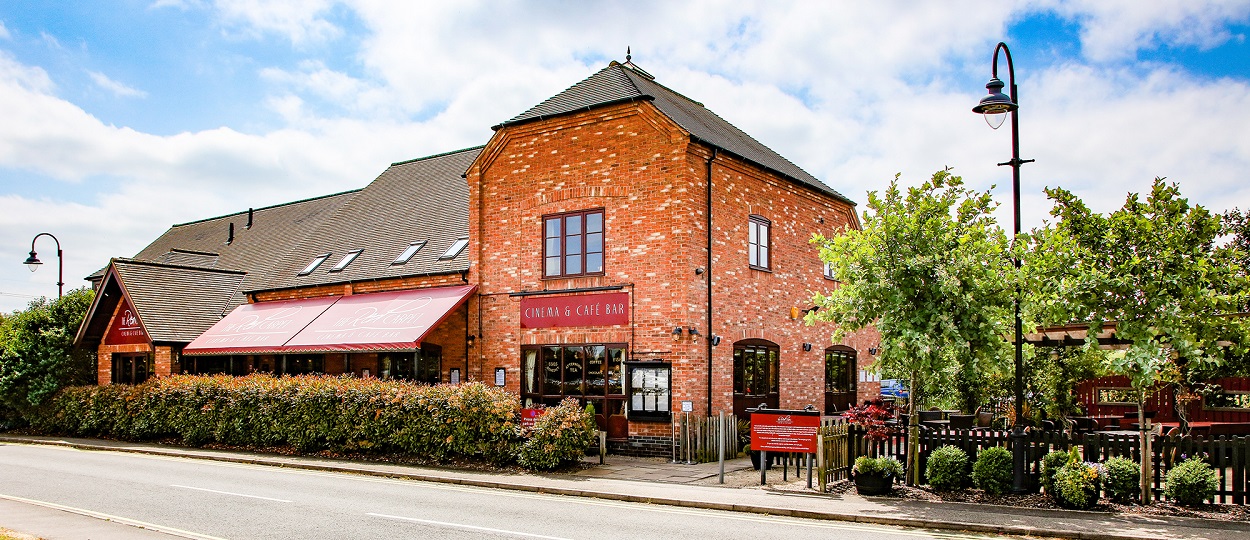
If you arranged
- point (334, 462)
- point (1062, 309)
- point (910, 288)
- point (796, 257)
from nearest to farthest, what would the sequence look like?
point (1062, 309) < point (910, 288) < point (334, 462) < point (796, 257)

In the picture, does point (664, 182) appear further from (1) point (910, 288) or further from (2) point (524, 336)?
(1) point (910, 288)

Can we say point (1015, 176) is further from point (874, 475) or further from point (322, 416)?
point (322, 416)

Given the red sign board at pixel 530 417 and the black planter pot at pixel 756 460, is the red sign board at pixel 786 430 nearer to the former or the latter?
the black planter pot at pixel 756 460

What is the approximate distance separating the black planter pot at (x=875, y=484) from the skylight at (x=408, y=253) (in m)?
15.5

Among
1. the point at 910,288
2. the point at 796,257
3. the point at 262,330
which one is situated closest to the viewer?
the point at 910,288

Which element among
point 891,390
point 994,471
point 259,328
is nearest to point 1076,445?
point 994,471

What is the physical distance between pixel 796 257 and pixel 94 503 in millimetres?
16627

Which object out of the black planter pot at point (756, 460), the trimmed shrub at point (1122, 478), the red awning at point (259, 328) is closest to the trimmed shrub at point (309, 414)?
the red awning at point (259, 328)

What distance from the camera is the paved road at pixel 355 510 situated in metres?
11.0

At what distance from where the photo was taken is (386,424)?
19891 millimetres

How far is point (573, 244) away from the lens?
21.1m

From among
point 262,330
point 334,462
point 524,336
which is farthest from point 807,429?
point 262,330

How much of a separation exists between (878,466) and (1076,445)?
8.94 feet

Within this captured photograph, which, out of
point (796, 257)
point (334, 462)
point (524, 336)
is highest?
point (796, 257)
